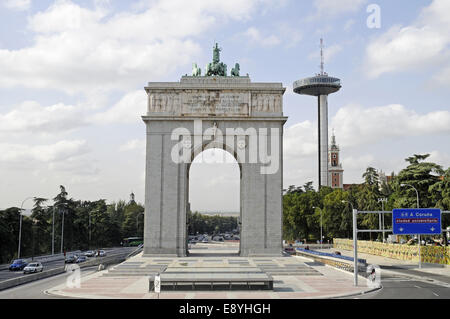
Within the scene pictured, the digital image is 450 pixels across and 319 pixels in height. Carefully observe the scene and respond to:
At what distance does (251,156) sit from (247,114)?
477cm

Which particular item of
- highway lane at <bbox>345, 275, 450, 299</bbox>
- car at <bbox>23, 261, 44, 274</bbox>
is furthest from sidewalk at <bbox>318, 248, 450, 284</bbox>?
car at <bbox>23, 261, 44, 274</bbox>

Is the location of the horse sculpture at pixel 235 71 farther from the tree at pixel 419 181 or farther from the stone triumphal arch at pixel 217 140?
the tree at pixel 419 181

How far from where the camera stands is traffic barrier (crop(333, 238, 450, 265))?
168 ft

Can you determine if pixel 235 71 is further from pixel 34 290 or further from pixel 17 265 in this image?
pixel 34 290

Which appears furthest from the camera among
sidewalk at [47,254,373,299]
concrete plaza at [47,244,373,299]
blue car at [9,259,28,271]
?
blue car at [9,259,28,271]

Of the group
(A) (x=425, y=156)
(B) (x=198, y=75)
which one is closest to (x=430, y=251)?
(A) (x=425, y=156)

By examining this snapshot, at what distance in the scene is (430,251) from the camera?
5303 cm

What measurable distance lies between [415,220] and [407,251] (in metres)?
25.3

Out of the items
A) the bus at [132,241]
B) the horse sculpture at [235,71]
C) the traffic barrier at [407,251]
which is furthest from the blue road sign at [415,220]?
the bus at [132,241]

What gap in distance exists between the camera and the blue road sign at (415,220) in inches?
1409

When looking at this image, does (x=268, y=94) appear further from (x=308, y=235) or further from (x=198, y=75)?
(x=308, y=235)

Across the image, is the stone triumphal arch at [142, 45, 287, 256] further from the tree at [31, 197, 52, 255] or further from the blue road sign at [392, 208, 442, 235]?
the tree at [31, 197, 52, 255]

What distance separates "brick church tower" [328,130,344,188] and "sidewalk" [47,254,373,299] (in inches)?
5275
